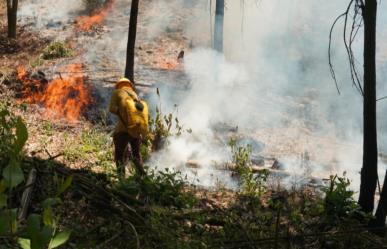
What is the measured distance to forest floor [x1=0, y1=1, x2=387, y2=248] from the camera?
9.37ft

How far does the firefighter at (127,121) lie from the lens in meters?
7.20

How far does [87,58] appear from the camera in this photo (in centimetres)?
1462

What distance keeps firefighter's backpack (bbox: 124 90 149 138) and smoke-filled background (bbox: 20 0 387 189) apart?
1399mm

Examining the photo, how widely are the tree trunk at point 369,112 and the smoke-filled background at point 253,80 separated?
2534mm

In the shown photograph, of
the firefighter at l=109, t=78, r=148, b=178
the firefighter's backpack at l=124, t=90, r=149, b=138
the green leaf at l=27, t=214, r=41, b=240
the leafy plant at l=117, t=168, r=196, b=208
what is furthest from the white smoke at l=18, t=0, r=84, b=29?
the green leaf at l=27, t=214, r=41, b=240

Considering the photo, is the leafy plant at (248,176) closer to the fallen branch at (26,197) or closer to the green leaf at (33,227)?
the fallen branch at (26,197)

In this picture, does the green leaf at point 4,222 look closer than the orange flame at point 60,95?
Yes

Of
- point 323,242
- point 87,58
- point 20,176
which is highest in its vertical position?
point 87,58

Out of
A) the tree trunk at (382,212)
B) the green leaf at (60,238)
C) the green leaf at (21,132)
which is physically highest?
the green leaf at (21,132)

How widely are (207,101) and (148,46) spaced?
4.41 metres

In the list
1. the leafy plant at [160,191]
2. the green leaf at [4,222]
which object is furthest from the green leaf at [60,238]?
the leafy plant at [160,191]

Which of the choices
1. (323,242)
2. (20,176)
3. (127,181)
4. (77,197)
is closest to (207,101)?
(127,181)

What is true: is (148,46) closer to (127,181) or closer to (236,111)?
(236,111)

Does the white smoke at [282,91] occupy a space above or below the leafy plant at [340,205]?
above
